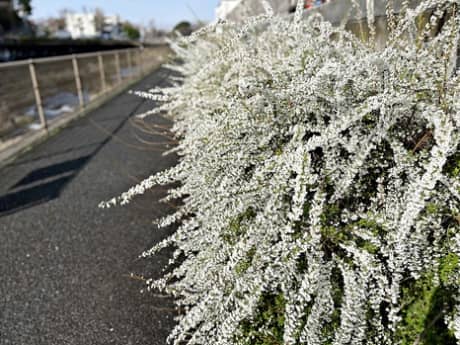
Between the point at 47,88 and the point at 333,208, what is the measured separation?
607 centimetres

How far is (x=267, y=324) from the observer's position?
141 cm

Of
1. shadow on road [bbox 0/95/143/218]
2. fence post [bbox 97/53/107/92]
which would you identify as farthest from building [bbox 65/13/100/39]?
shadow on road [bbox 0/95/143/218]

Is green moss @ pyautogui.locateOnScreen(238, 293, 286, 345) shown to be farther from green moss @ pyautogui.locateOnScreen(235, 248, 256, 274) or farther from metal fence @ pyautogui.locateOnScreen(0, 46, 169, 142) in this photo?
metal fence @ pyautogui.locateOnScreen(0, 46, 169, 142)

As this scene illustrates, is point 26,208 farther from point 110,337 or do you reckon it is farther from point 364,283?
point 364,283

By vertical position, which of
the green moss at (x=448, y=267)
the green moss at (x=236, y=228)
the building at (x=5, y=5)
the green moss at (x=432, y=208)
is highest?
the green moss at (x=432, y=208)

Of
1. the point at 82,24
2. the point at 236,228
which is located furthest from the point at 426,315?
the point at 82,24

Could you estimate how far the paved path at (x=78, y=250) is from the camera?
5.92 ft

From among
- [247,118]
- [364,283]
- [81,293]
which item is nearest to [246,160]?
[247,118]

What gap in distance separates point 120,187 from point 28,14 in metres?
62.8

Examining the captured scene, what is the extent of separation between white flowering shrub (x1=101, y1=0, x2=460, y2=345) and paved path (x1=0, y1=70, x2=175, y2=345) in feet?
1.58

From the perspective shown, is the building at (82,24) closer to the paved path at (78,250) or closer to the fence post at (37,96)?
the fence post at (37,96)

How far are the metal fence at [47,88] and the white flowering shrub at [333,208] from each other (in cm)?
429

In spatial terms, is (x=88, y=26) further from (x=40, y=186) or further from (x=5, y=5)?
(x=40, y=186)

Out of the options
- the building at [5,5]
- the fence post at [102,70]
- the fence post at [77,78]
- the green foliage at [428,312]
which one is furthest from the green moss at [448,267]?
the building at [5,5]
